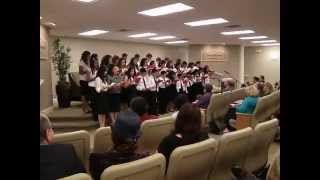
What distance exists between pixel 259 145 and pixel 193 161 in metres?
1.11

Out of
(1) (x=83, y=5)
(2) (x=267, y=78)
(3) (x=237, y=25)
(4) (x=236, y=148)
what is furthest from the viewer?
(2) (x=267, y=78)

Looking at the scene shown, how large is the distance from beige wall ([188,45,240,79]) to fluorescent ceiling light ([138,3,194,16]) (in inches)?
378

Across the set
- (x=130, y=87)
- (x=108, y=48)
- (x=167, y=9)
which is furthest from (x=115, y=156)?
(x=108, y=48)

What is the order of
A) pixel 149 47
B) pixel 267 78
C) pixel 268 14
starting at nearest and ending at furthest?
pixel 268 14, pixel 149 47, pixel 267 78

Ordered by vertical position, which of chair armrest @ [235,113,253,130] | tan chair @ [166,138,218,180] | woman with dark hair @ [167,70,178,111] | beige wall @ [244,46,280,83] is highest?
beige wall @ [244,46,280,83]

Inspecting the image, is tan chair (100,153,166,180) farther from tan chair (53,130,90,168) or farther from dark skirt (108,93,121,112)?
dark skirt (108,93,121,112)

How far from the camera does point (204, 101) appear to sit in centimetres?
637

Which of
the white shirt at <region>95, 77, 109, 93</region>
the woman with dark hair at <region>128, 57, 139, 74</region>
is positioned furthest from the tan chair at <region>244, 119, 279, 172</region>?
the woman with dark hair at <region>128, 57, 139, 74</region>

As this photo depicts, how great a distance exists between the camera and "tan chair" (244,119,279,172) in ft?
9.29

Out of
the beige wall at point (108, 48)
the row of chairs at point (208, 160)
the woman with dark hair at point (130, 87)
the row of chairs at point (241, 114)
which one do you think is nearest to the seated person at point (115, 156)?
the row of chairs at point (208, 160)
